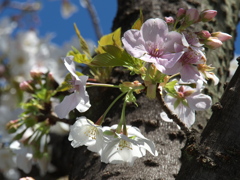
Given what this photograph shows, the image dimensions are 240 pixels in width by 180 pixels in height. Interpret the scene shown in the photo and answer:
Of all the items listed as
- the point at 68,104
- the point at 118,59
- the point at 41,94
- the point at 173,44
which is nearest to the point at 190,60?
the point at 173,44

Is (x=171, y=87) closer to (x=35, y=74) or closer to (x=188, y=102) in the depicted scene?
(x=188, y=102)

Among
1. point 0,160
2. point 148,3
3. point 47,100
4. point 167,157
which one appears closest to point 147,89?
point 167,157

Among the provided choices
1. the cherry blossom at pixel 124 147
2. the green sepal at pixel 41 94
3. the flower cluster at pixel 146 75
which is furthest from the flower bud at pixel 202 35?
the green sepal at pixel 41 94

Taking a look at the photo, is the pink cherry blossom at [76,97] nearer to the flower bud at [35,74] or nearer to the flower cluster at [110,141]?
the flower cluster at [110,141]

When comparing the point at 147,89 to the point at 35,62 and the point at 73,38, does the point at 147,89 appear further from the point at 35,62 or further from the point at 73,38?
the point at 35,62

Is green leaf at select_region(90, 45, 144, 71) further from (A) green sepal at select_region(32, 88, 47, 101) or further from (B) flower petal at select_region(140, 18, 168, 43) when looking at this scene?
(A) green sepal at select_region(32, 88, 47, 101)

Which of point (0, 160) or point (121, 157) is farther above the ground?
point (121, 157)
